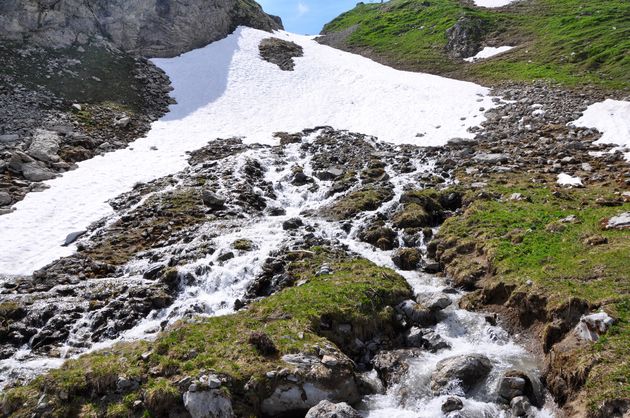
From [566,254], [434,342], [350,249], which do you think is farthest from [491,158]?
[434,342]

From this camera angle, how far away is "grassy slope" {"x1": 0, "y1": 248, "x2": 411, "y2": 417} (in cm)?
1141

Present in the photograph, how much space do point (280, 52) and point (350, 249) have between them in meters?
48.1

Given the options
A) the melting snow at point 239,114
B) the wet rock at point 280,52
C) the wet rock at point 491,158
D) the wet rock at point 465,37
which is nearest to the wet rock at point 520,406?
the wet rock at point 491,158

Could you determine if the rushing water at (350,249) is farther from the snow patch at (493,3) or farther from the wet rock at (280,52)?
the snow patch at (493,3)

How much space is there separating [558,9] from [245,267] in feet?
234

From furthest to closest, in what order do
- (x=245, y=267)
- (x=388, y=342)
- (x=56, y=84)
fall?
(x=56, y=84)
(x=245, y=267)
(x=388, y=342)

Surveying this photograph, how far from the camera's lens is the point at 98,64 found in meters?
47.8

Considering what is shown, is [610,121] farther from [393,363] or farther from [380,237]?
[393,363]

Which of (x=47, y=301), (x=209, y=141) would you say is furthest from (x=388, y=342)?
(x=209, y=141)

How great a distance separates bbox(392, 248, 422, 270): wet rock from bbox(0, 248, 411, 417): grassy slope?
7.47ft

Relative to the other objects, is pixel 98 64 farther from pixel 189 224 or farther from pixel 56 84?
pixel 189 224

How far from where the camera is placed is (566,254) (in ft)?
54.0

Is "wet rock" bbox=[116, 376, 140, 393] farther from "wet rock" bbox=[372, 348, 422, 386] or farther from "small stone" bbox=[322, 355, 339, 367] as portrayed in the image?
"wet rock" bbox=[372, 348, 422, 386]

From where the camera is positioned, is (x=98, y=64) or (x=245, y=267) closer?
(x=245, y=267)
